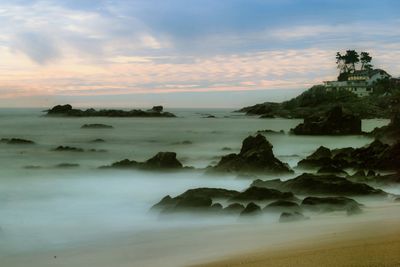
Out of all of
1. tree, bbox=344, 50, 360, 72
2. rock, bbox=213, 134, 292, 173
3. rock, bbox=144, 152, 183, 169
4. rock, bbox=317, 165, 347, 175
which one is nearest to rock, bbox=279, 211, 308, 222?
rock, bbox=213, 134, 292, 173

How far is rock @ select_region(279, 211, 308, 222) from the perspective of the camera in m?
3.59

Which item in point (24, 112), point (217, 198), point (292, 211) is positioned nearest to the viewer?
point (292, 211)

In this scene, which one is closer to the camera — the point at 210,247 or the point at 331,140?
the point at 210,247

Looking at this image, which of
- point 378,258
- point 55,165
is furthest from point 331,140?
point 378,258

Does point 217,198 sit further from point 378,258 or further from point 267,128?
point 267,128

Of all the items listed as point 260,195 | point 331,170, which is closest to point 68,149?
point 331,170

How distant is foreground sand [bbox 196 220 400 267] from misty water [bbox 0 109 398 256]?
3.36 ft

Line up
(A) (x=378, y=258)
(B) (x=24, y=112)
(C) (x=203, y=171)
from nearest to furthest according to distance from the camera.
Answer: (A) (x=378, y=258) < (C) (x=203, y=171) < (B) (x=24, y=112)

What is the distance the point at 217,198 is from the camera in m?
4.27

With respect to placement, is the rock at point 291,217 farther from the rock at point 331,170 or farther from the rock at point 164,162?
the rock at point 164,162

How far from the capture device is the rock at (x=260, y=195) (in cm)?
419

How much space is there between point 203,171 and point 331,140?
3429 millimetres

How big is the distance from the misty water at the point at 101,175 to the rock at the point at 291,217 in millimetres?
366

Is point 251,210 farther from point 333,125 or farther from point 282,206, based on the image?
point 333,125
